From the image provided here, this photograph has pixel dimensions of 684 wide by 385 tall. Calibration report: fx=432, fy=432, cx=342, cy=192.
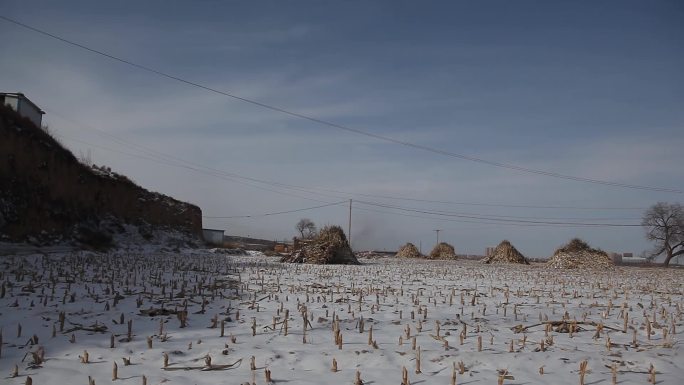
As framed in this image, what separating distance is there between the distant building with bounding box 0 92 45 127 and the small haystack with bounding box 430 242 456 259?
105 ft

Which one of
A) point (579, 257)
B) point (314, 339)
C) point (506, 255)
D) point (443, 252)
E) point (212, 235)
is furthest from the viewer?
point (212, 235)

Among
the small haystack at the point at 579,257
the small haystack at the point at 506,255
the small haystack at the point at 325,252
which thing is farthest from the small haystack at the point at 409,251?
the small haystack at the point at 325,252

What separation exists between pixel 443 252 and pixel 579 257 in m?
13.9

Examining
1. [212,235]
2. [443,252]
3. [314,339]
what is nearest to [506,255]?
[443,252]

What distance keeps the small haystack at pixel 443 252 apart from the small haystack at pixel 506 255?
19.2 feet

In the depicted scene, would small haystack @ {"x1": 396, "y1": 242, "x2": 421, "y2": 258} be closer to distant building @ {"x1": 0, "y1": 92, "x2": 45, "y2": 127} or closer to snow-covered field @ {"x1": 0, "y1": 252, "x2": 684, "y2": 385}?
distant building @ {"x1": 0, "y1": 92, "x2": 45, "y2": 127}

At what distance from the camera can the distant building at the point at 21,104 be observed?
22.4m

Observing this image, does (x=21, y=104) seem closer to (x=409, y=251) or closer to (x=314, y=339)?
(x=314, y=339)

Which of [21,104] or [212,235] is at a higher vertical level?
[21,104]

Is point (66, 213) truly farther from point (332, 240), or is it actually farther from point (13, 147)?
point (332, 240)

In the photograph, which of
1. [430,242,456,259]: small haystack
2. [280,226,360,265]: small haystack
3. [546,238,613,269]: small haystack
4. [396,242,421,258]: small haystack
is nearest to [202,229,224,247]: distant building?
[396,242,421,258]: small haystack

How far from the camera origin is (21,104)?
2298 cm

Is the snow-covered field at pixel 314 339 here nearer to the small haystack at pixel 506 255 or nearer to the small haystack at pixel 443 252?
the small haystack at pixel 506 255

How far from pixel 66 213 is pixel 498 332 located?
63.9ft
